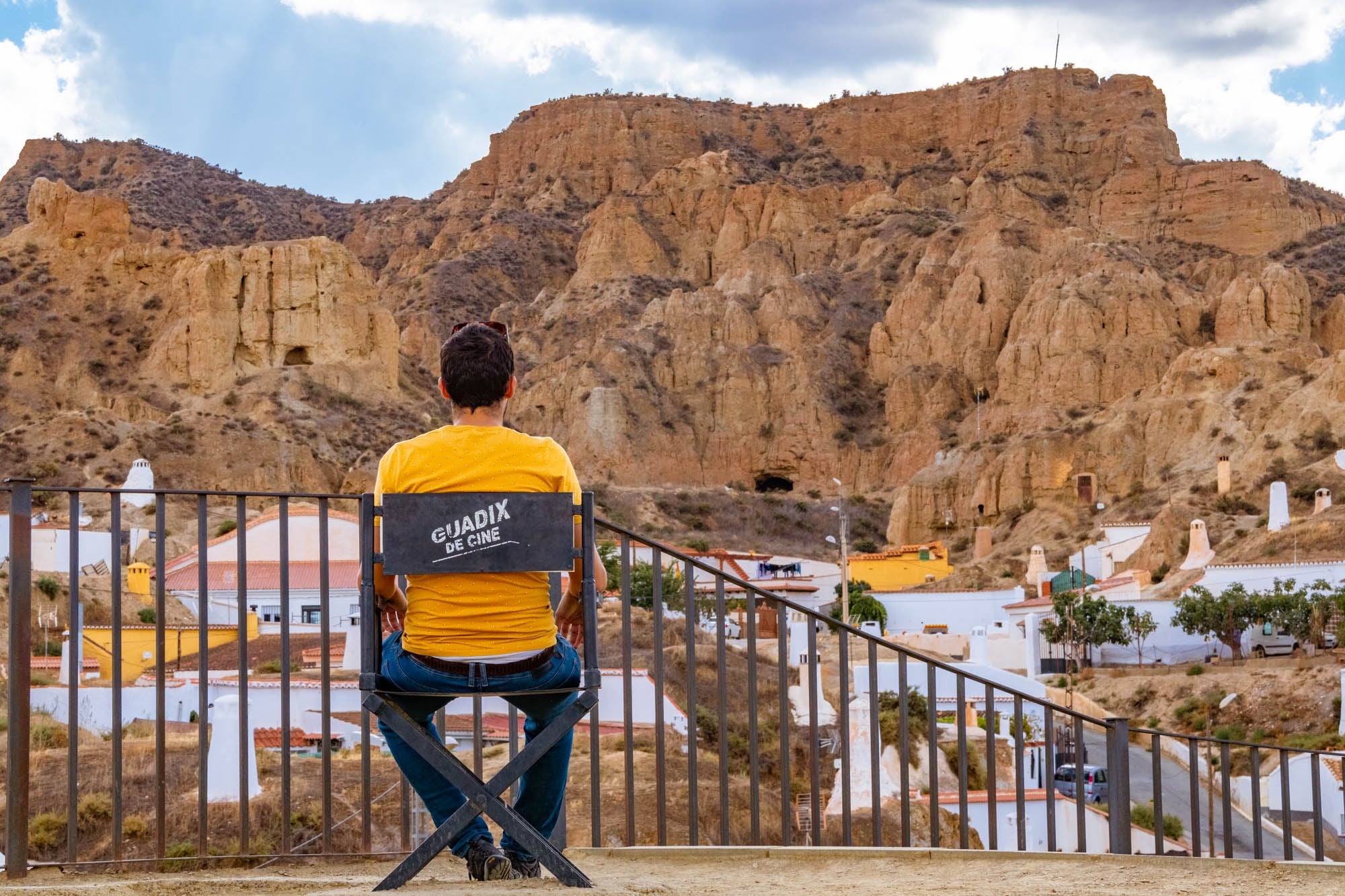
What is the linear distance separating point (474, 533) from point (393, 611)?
0.47m

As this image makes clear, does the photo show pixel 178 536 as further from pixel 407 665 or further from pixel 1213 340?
pixel 1213 340

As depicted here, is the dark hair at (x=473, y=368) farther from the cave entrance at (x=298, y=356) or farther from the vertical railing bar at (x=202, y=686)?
the cave entrance at (x=298, y=356)

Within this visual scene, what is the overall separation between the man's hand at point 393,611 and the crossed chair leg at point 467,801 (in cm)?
29

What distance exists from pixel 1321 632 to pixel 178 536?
28029mm

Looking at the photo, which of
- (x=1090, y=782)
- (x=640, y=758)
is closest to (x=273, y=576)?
(x=640, y=758)

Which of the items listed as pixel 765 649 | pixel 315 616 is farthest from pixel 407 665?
pixel 765 649

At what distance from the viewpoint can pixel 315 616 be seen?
22828 mm

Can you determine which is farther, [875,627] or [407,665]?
[875,627]

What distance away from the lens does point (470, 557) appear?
3.67m

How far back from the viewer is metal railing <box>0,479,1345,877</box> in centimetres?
449

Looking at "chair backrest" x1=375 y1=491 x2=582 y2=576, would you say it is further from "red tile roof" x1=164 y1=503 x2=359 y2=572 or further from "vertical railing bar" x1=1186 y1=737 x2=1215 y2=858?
"red tile roof" x1=164 y1=503 x2=359 y2=572

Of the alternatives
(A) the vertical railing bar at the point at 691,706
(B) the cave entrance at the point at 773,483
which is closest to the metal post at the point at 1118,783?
(A) the vertical railing bar at the point at 691,706

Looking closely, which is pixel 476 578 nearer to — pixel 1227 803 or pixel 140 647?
pixel 1227 803

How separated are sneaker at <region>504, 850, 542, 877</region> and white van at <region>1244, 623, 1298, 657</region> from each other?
33.8 metres
